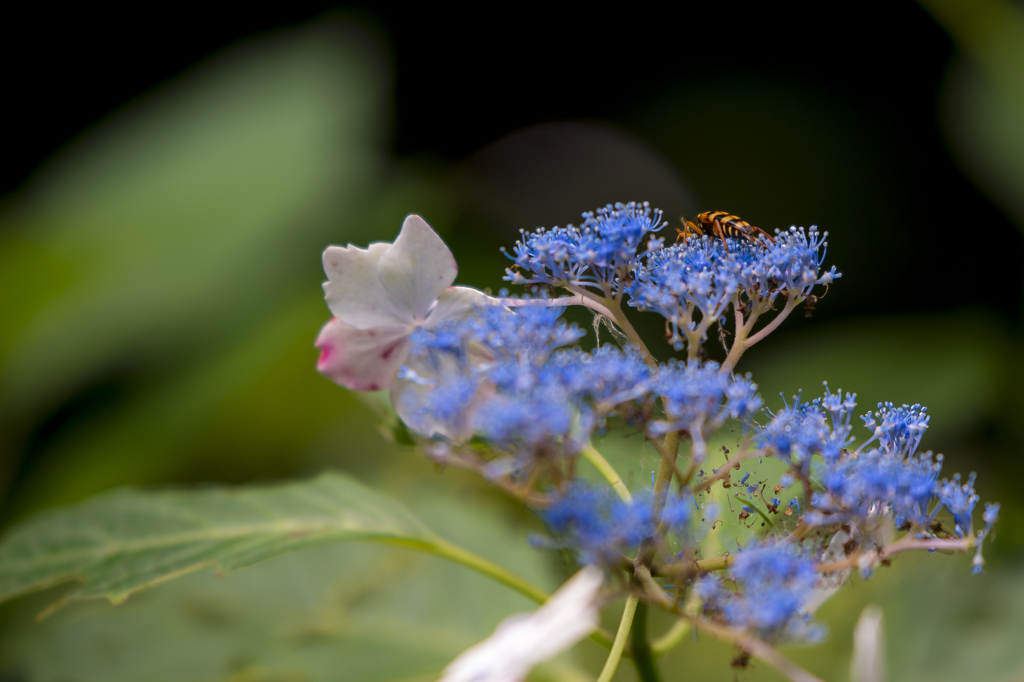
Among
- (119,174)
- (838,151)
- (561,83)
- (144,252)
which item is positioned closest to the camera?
(144,252)

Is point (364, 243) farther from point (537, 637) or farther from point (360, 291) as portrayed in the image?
point (537, 637)

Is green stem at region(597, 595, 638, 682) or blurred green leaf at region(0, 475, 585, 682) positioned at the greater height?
blurred green leaf at region(0, 475, 585, 682)

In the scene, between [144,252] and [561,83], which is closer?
[144,252]

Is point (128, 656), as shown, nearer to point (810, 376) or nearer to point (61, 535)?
point (61, 535)

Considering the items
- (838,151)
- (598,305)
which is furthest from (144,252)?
(838,151)

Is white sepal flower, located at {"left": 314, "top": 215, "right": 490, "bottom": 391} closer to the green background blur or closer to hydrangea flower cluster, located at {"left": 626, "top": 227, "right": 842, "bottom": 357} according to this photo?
hydrangea flower cluster, located at {"left": 626, "top": 227, "right": 842, "bottom": 357}

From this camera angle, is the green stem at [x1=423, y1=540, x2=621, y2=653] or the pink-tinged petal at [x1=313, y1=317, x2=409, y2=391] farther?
the green stem at [x1=423, y1=540, x2=621, y2=653]

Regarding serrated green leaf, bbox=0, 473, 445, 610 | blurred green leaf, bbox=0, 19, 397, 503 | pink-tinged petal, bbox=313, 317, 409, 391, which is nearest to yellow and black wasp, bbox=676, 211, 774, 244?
pink-tinged petal, bbox=313, 317, 409, 391
